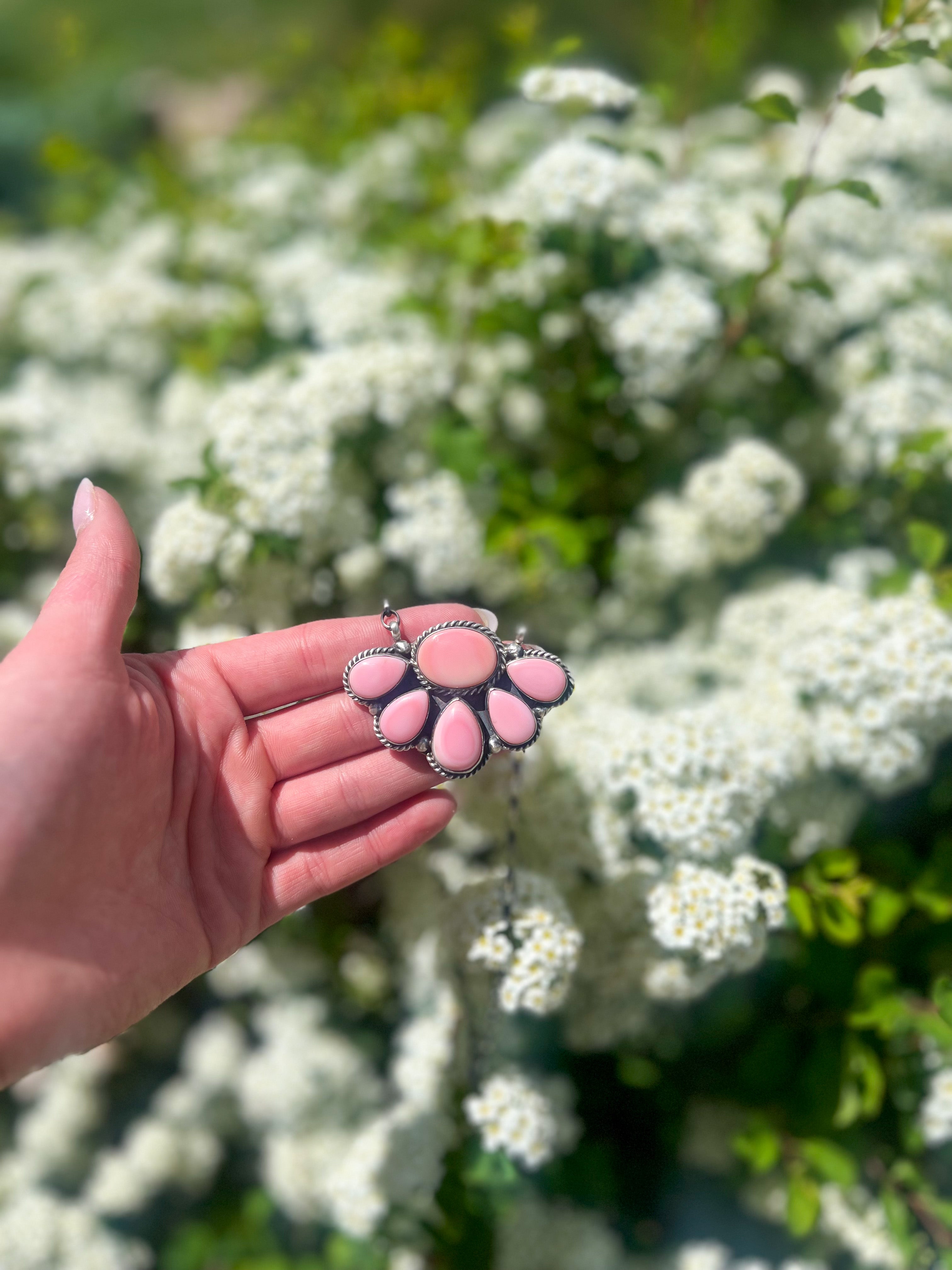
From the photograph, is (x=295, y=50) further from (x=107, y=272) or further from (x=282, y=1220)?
(x=282, y=1220)

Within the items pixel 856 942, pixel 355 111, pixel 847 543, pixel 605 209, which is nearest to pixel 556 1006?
pixel 856 942

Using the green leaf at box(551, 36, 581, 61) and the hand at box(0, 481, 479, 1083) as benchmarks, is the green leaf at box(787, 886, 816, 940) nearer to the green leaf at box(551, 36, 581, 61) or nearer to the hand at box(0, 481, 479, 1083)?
the hand at box(0, 481, 479, 1083)

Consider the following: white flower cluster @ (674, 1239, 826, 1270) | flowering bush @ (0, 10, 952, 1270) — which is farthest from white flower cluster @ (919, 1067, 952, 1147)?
white flower cluster @ (674, 1239, 826, 1270)

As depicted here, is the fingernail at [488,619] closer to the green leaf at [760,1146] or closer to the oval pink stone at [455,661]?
Answer: the oval pink stone at [455,661]

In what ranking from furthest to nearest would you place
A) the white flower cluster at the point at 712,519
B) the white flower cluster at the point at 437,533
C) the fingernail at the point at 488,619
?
the white flower cluster at the point at 712,519 → the white flower cluster at the point at 437,533 → the fingernail at the point at 488,619

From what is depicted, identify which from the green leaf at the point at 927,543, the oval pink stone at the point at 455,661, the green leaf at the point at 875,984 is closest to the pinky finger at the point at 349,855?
the oval pink stone at the point at 455,661
